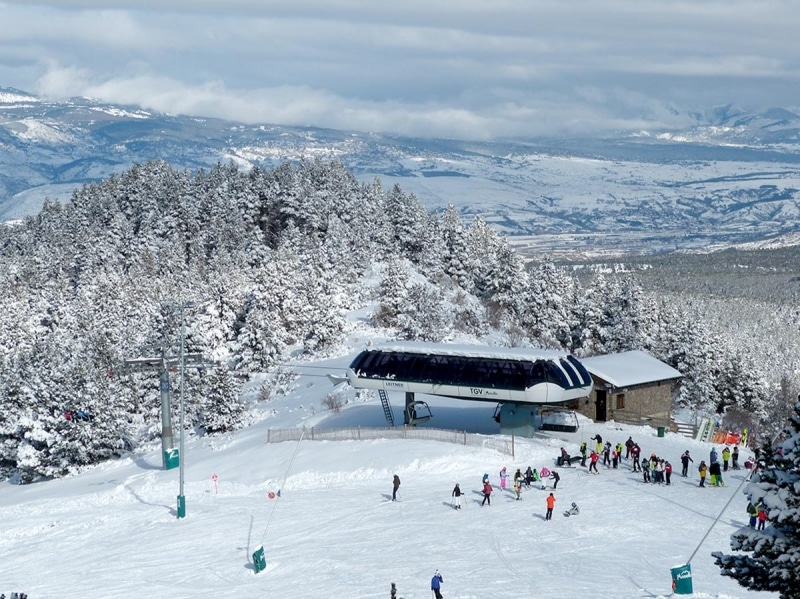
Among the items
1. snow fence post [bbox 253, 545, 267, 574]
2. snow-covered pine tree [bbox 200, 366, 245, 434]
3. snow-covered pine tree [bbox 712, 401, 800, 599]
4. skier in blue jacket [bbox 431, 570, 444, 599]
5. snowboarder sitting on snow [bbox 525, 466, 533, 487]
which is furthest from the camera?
snow-covered pine tree [bbox 200, 366, 245, 434]

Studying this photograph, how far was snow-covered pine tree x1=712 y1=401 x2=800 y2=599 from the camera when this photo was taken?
18219 mm

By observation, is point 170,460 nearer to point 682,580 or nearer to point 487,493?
point 487,493

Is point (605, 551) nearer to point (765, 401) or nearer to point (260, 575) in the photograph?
point (260, 575)

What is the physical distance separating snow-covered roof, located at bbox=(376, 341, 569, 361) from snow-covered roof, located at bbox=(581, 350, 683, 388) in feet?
27.9

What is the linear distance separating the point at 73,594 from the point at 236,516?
832 centimetres

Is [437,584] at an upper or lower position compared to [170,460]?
upper

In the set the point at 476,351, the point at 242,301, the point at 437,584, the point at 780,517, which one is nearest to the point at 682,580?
the point at 437,584

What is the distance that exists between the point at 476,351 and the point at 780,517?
32822mm

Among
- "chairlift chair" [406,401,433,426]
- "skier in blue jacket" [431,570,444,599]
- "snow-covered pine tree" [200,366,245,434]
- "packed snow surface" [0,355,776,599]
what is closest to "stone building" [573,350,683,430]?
"packed snow surface" [0,355,776,599]

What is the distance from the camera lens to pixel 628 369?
6066cm

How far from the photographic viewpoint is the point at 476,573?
3206 cm

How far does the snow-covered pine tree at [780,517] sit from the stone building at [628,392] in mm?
37412

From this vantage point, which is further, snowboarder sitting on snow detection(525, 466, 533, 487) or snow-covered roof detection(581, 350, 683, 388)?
snow-covered roof detection(581, 350, 683, 388)

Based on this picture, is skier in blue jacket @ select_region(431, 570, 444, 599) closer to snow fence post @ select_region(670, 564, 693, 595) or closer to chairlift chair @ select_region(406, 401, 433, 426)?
snow fence post @ select_region(670, 564, 693, 595)
